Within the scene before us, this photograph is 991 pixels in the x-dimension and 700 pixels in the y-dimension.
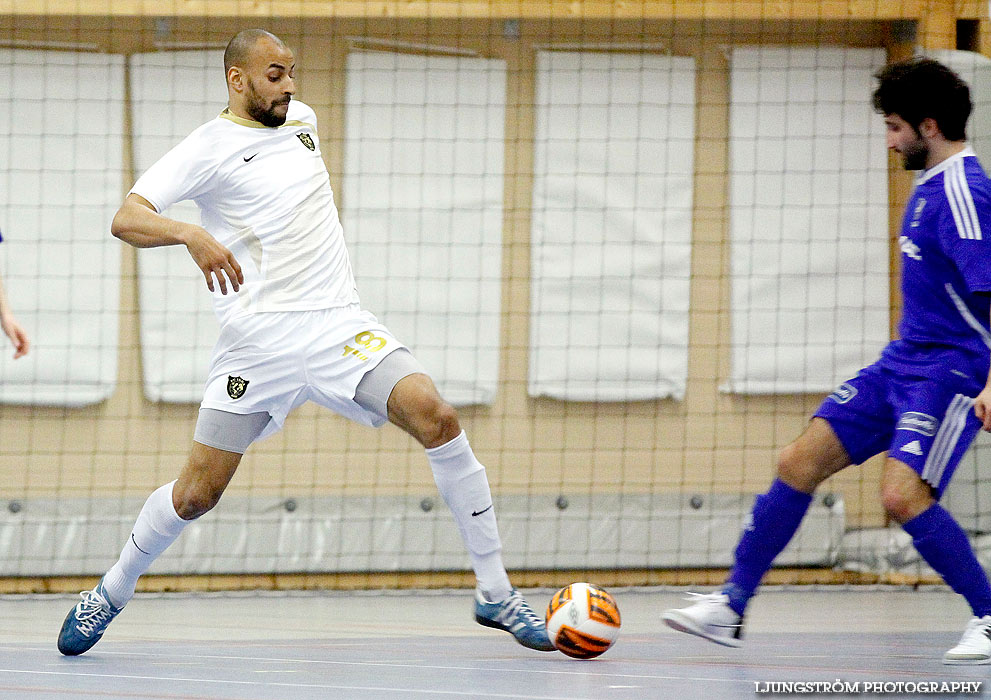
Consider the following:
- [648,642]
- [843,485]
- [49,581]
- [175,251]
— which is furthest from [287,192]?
[843,485]

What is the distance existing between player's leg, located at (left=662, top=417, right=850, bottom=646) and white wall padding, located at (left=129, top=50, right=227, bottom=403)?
3.87m

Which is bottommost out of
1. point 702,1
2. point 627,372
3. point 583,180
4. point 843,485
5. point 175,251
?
point 843,485

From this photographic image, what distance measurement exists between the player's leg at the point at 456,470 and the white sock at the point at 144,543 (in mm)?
747

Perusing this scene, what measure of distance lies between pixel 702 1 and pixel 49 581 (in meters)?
4.74

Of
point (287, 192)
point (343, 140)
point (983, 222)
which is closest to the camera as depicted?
point (983, 222)

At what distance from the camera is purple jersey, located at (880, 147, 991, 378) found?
366cm

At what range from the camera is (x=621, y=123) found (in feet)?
24.4

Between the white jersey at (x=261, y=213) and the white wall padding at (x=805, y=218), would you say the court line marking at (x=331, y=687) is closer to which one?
the white jersey at (x=261, y=213)

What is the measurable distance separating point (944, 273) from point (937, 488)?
0.63 metres

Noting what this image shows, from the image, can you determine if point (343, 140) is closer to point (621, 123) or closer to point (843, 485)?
point (621, 123)

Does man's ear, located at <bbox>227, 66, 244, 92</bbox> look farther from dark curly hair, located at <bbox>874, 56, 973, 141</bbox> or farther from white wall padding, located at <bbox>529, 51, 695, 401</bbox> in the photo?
→ white wall padding, located at <bbox>529, 51, 695, 401</bbox>

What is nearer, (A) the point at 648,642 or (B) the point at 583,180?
(A) the point at 648,642

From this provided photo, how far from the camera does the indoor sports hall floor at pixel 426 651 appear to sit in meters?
3.34

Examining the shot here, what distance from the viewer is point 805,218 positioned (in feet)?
24.5
